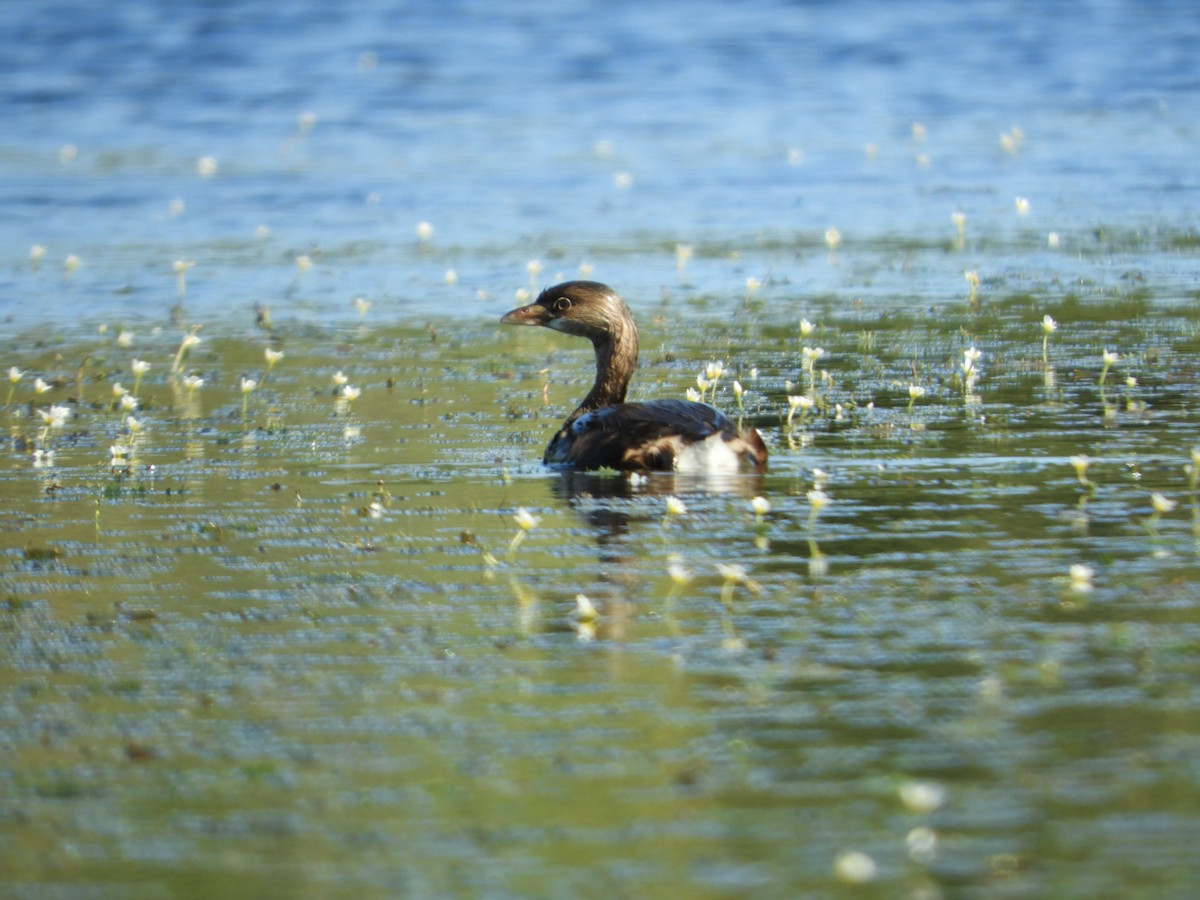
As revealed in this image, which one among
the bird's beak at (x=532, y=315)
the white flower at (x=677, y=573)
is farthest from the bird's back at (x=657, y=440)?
the white flower at (x=677, y=573)

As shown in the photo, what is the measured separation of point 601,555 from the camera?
9.38m

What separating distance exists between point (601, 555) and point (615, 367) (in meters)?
4.54

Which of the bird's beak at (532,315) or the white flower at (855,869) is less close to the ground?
the bird's beak at (532,315)

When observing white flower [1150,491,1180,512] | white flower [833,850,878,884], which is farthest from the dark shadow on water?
white flower [833,850,878,884]

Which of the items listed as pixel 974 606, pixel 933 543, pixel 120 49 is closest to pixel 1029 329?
pixel 933 543

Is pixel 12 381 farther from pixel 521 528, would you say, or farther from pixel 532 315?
pixel 521 528

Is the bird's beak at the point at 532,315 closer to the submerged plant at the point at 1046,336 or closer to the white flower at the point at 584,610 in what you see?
the submerged plant at the point at 1046,336

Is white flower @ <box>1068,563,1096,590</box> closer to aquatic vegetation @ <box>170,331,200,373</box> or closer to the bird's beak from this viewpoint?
the bird's beak

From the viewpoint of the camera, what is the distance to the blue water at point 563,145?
70.9 ft

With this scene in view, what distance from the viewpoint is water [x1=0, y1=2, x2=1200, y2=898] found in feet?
19.5

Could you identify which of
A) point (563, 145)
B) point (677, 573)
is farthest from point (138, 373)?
point (563, 145)

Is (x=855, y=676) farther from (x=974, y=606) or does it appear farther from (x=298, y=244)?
(x=298, y=244)

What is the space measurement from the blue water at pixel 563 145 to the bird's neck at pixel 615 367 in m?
5.45

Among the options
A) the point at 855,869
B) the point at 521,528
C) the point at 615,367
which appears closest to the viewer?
the point at 855,869
